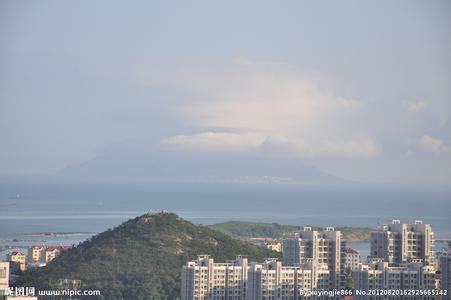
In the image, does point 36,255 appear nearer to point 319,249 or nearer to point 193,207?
point 319,249

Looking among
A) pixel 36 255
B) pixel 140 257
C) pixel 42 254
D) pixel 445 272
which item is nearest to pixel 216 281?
pixel 445 272

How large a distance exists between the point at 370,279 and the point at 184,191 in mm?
56541

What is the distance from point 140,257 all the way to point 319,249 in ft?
13.4

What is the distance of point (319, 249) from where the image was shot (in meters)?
15.8

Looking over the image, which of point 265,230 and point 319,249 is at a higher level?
point 265,230

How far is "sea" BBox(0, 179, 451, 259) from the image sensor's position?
3531 centimetres

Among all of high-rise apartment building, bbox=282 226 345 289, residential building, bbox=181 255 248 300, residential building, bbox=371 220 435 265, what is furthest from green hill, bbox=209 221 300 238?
residential building, bbox=181 255 248 300

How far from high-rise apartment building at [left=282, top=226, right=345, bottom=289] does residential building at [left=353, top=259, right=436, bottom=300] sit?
0.90 m

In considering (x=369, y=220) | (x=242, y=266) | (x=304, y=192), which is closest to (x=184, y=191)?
(x=304, y=192)

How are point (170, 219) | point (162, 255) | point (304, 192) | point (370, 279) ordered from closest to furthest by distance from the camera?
point (370, 279)
point (162, 255)
point (170, 219)
point (304, 192)

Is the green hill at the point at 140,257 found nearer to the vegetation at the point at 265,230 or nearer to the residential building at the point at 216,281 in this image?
the residential building at the point at 216,281

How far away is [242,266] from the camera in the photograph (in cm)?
1474

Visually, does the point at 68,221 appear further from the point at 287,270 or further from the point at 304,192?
the point at 304,192

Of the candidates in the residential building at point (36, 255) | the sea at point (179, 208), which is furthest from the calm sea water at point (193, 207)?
the residential building at point (36, 255)
